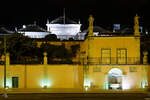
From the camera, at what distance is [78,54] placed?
133ft

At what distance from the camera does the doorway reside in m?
32.1

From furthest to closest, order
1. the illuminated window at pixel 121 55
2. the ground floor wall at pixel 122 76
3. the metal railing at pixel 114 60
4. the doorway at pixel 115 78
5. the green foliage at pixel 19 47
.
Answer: the green foliage at pixel 19 47
the illuminated window at pixel 121 55
the metal railing at pixel 114 60
the doorway at pixel 115 78
the ground floor wall at pixel 122 76

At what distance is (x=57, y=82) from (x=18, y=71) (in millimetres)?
4030

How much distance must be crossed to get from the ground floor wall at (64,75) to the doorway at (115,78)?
0.87 feet

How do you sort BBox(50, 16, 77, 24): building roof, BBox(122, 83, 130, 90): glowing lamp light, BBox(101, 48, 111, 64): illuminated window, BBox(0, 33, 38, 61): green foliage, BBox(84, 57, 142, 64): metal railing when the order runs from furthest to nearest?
BBox(50, 16, 77, 24): building roof, BBox(0, 33, 38, 61): green foliage, BBox(101, 48, 111, 64): illuminated window, BBox(84, 57, 142, 64): metal railing, BBox(122, 83, 130, 90): glowing lamp light

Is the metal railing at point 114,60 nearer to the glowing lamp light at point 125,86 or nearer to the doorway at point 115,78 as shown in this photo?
the doorway at point 115,78

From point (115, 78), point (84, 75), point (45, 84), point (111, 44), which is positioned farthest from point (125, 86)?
point (45, 84)

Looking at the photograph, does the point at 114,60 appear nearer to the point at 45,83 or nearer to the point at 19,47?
the point at 45,83

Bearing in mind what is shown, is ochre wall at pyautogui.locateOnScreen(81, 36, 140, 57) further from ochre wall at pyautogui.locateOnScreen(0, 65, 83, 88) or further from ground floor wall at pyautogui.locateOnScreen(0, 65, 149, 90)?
ochre wall at pyautogui.locateOnScreen(0, 65, 83, 88)

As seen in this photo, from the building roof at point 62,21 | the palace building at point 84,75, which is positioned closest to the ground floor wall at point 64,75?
the palace building at point 84,75

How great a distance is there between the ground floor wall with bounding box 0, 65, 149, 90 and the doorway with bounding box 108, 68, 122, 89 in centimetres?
26

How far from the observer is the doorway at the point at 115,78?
105ft

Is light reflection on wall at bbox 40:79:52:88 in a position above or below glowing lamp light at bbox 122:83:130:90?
above

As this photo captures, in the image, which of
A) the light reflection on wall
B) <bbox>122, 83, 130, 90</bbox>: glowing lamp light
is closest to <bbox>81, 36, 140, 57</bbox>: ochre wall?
<bbox>122, 83, 130, 90</bbox>: glowing lamp light
